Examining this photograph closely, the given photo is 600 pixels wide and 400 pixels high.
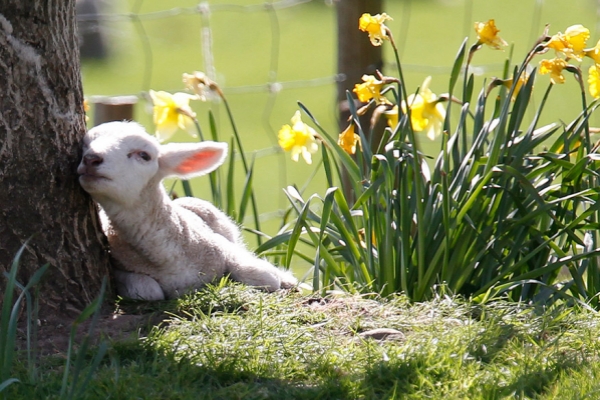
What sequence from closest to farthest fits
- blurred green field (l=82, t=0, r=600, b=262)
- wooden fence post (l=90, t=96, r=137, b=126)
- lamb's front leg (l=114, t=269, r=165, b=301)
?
lamb's front leg (l=114, t=269, r=165, b=301) → wooden fence post (l=90, t=96, r=137, b=126) → blurred green field (l=82, t=0, r=600, b=262)

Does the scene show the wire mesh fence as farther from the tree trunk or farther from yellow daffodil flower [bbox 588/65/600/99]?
the tree trunk

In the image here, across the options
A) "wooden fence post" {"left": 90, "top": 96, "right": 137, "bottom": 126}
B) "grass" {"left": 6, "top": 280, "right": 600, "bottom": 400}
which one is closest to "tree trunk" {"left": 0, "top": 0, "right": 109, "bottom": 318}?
"grass" {"left": 6, "top": 280, "right": 600, "bottom": 400}

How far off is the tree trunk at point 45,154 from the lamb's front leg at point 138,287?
0.51 ft

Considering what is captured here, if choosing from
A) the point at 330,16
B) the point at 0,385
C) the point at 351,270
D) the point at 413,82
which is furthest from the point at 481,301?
the point at 330,16

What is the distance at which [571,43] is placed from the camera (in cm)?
345

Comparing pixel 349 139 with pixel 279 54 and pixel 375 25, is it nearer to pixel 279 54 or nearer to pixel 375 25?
pixel 375 25

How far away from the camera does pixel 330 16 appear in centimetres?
2145

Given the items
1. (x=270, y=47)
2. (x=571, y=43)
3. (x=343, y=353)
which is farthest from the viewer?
(x=270, y=47)

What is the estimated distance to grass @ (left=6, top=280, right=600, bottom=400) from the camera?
2457mm

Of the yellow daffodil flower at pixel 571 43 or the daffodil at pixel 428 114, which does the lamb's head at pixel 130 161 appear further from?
the yellow daffodil flower at pixel 571 43

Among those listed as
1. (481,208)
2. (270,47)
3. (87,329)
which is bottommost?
(270,47)

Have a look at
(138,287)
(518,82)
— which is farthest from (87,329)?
(518,82)

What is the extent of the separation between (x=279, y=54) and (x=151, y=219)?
15.9 metres

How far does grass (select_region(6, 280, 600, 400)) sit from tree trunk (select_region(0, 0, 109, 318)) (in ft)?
1.02
